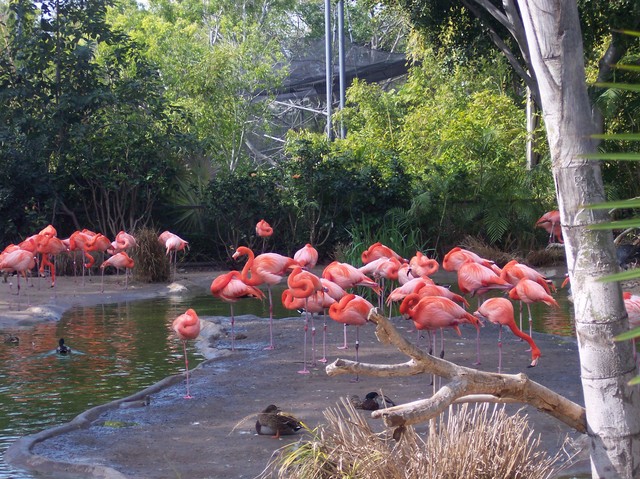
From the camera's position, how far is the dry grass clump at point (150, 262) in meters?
15.6

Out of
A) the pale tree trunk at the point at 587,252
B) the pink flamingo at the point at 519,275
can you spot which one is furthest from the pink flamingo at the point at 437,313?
the pale tree trunk at the point at 587,252

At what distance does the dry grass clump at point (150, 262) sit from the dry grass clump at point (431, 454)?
1195 centimetres

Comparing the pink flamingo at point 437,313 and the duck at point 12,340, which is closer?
the pink flamingo at point 437,313

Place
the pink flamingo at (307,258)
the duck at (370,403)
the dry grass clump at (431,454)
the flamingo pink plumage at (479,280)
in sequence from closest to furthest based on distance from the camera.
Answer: the dry grass clump at (431,454), the duck at (370,403), the flamingo pink plumage at (479,280), the pink flamingo at (307,258)

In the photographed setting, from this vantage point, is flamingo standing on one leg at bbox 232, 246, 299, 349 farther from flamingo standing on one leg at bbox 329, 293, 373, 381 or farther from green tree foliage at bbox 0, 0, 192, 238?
green tree foliage at bbox 0, 0, 192, 238

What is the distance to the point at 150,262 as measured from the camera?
1566 centimetres

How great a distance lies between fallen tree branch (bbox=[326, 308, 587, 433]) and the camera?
294 centimetres

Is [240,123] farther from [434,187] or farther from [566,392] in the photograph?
[566,392]

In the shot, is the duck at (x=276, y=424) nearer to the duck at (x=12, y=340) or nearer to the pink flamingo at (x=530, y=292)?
the pink flamingo at (x=530, y=292)

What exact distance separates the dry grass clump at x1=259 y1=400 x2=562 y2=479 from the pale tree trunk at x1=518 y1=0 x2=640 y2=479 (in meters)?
0.69

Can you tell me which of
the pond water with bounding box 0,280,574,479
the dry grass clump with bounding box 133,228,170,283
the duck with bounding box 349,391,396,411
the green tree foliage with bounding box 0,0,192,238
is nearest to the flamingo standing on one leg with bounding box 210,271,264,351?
the pond water with bounding box 0,280,574,479

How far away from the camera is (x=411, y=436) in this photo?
3.84m

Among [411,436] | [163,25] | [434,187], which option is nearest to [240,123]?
[163,25]

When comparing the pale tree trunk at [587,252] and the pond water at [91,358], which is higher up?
the pale tree trunk at [587,252]
